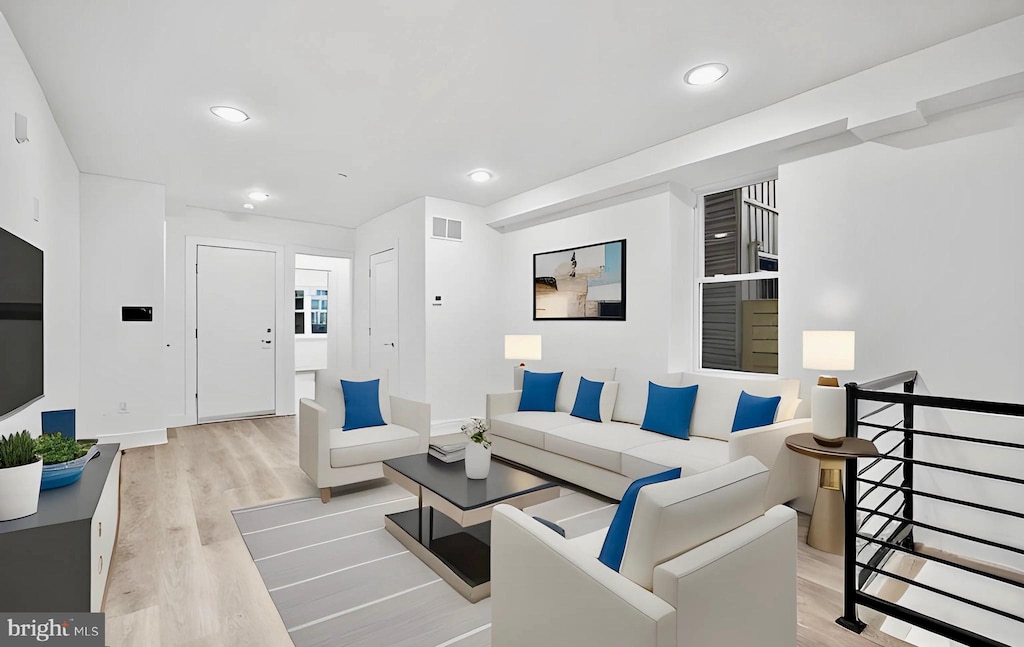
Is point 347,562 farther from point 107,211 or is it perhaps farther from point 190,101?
point 107,211

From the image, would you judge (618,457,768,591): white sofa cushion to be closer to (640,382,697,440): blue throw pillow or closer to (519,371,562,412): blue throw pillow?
(640,382,697,440): blue throw pillow

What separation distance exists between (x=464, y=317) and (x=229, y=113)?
9.96 ft

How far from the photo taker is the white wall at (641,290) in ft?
13.8

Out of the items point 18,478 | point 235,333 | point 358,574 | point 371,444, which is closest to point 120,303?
point 235,333

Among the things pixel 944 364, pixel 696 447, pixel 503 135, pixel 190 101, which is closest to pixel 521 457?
pixel 696 447

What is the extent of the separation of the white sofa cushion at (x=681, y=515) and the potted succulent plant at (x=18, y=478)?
6.75 ft

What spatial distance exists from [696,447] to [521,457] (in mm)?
1468

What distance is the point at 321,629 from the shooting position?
6.72 ft

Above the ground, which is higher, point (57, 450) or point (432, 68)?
point (432, 68)

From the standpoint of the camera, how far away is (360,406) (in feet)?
12.9

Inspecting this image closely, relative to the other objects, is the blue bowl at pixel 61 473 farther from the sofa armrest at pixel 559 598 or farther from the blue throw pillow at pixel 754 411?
the blue throw pillow at pixel 754 411

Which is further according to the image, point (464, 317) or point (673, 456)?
point (464, 317)

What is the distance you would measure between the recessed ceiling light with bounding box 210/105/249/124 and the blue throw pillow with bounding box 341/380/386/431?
2.01 metres

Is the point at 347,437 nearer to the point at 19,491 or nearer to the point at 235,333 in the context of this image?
the point at 19,491
